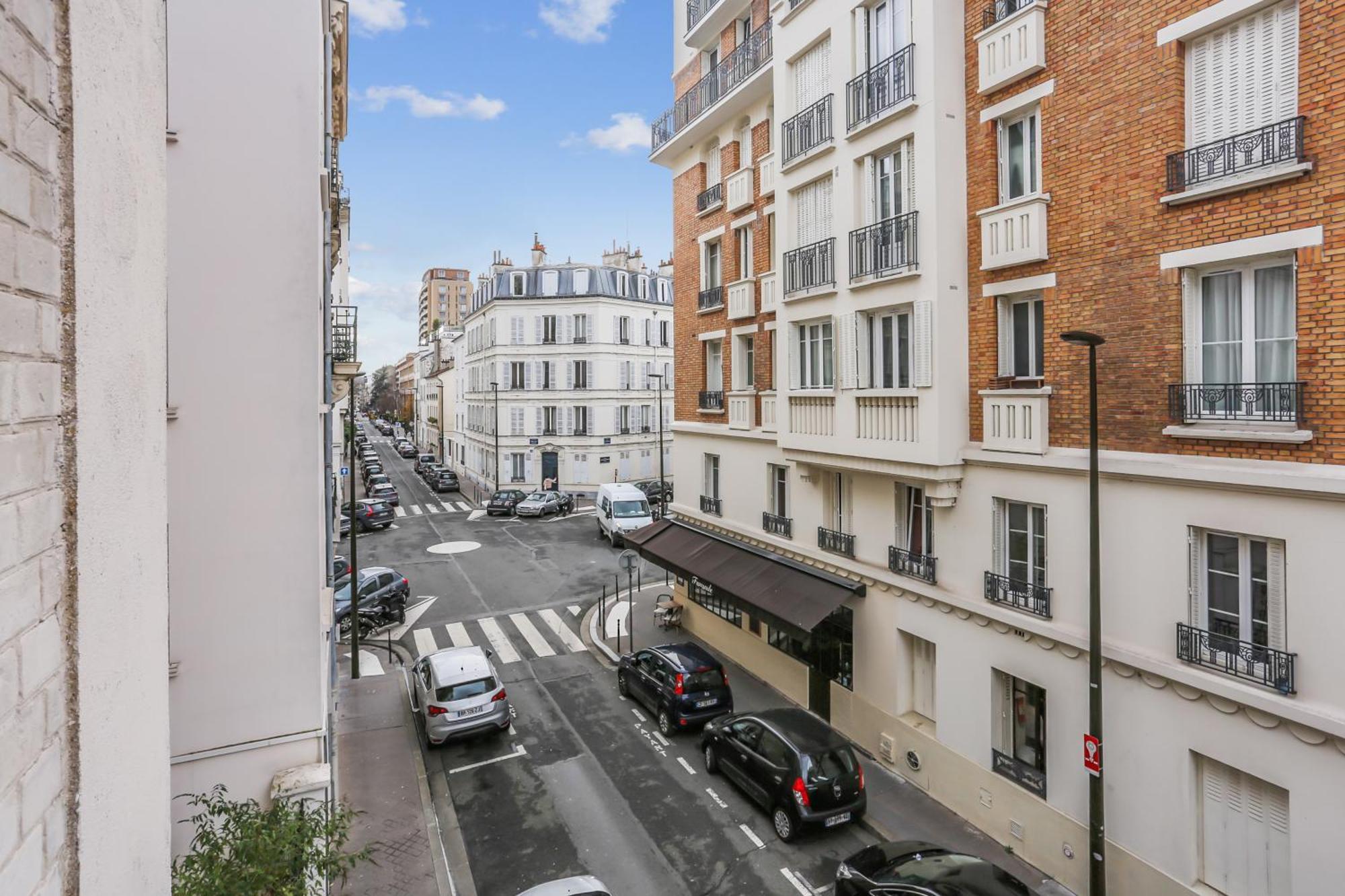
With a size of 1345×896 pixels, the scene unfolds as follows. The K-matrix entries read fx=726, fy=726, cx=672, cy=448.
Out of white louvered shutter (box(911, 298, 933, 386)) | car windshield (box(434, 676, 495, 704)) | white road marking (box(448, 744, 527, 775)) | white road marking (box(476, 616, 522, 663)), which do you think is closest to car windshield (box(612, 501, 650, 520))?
white road marking (box(476, 616, 522, 663))

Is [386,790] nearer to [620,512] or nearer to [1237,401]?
[1237,401]

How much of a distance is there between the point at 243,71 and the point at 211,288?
7.82 feet

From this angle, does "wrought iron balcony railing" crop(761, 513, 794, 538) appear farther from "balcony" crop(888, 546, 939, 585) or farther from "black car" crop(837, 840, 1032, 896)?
"black car" crop(837, 840, 1032, 896)

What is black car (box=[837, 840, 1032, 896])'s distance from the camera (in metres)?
8.47

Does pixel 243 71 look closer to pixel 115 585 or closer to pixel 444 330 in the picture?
pixel 115 585

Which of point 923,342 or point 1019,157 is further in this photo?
point 923,342

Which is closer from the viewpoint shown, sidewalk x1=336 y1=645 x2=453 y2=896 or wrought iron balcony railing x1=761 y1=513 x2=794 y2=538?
sidewalk x1=336 y1=645 x2=453 y2=896

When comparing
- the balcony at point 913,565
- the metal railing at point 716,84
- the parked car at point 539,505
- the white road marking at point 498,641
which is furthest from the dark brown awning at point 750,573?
the parked car at point 539,505

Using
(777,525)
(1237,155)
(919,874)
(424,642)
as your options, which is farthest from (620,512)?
(1237,155)

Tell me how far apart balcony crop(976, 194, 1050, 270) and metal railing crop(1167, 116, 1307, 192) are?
1.72m

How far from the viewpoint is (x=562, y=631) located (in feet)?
69.6

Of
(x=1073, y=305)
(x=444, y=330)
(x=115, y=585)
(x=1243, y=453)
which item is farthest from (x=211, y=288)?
(x=444, y=330)

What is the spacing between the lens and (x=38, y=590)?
87.6 inches

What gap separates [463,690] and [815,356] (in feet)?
31.5
